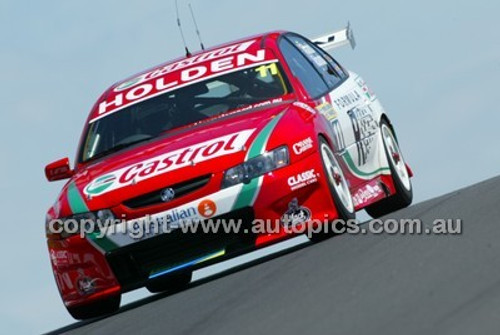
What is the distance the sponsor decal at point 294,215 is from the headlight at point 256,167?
0.81ft

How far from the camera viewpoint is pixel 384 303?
5.95 meters

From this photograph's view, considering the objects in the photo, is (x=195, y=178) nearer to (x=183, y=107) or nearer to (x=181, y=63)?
(x=183, y=107)

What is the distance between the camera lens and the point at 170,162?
30.0ft

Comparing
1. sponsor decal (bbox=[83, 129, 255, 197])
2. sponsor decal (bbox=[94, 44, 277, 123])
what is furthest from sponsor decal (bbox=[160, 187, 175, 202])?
sponsor decal (bbox=[94, 44, 277, 123])

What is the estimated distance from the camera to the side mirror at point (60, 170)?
10.4 meters

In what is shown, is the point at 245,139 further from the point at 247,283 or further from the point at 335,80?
the point at 335,80

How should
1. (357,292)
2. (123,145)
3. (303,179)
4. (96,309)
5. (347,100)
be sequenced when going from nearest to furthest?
(357,292), (303,179), (96,309), (123,145), (347,100)

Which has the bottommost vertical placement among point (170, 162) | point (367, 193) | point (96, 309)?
point (367, 193)

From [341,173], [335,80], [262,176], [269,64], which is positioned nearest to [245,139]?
[262,176]

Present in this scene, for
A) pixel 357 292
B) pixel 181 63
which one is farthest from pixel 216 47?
pixel 357 292

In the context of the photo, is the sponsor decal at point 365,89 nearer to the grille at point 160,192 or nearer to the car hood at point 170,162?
the car hood at point 170,162

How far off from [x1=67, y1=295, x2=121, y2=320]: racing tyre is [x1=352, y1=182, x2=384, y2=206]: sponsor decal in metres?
1.83

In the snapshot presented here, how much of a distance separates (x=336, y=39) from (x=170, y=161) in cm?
468

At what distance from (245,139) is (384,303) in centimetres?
328
